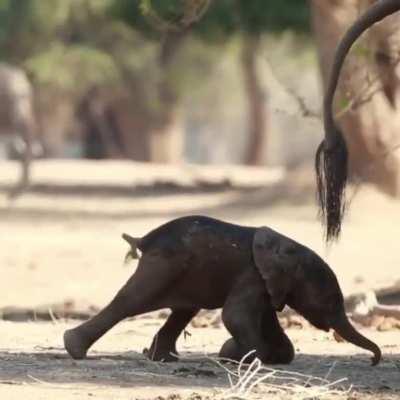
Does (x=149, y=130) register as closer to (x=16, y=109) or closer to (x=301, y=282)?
(x=16, y=109)

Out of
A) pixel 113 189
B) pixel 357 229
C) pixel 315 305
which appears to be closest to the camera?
pixel 315 305

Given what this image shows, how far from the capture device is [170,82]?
38.4 m

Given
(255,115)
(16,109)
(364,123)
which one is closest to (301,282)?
(364,123)

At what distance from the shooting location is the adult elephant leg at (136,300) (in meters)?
7.46

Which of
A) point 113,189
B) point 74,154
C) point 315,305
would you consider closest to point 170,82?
point 113,189

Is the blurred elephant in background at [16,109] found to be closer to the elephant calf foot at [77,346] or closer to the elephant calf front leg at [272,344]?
the elephant calf foot at [77,346]

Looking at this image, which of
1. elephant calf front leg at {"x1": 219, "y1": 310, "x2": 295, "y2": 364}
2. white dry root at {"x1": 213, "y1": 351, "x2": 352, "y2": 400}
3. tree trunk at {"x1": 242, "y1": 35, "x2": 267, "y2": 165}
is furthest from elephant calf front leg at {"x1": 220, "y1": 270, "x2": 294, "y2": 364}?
tree trunk at {"x1": 242, "y1": 35, "x2": 267, "y2": 165}

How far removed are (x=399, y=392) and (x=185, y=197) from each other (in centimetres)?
1917

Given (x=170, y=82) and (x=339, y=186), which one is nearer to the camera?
(x=339, y=186)

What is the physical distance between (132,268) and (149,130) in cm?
2587

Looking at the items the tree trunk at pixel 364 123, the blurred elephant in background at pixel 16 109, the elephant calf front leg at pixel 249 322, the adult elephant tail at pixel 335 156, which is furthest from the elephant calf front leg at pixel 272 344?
the blurred elephant in background at pixel 16 109

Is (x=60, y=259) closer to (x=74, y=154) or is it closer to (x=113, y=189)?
(x=113, y=189)

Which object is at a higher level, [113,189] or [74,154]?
[74,154]

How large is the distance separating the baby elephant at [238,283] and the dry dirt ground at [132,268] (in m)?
0.20
